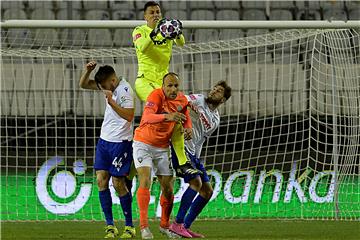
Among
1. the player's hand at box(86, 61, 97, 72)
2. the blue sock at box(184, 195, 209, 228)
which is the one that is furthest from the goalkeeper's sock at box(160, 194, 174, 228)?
the player's hand at box(86, 61, 97, 72)

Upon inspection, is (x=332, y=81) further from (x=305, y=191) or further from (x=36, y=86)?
(x=36, y=86)

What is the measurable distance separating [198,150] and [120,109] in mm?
1079

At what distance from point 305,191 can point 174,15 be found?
730 centimetres

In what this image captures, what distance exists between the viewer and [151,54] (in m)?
8.18

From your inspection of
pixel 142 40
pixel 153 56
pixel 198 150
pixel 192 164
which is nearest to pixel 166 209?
pixel 192 164

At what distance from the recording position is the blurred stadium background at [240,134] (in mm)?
11445

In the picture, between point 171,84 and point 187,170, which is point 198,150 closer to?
point 187,170

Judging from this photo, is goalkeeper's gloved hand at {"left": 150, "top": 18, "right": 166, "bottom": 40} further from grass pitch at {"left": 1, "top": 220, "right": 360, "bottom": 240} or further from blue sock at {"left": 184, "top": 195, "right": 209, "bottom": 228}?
grass pitch at {"left": 1, "top": 220, "right": 360, "bottom": 240}

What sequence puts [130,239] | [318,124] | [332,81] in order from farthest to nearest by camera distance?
[318,124] < [332,81] < [130,239]

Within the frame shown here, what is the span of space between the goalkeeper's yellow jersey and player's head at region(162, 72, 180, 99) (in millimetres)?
520

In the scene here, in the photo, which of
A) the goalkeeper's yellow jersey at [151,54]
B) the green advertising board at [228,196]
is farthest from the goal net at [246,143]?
the goalkeeper's yellow jersey at [151,54]

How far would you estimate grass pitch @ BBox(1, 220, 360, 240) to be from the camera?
8.23 meters

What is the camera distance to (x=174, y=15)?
1797 centimetres

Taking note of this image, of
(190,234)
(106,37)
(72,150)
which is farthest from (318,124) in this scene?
(106,37)
